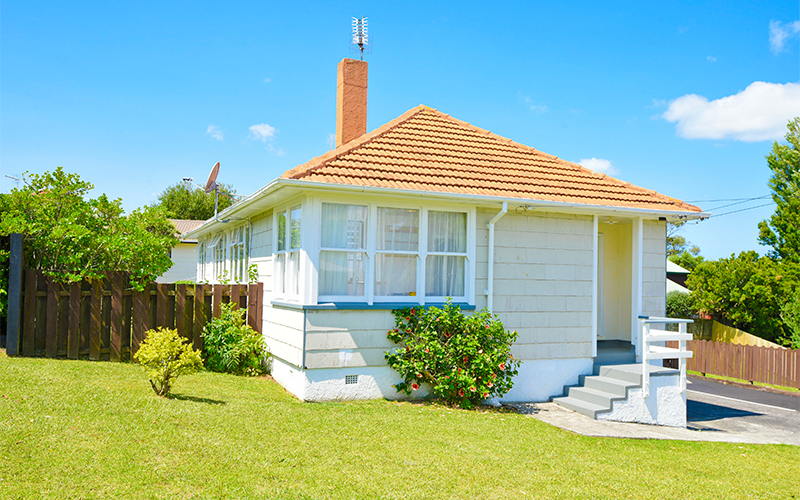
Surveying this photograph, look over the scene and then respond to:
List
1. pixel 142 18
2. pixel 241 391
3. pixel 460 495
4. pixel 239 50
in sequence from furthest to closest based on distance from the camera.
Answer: pixel 239 50 < pixel 142 18 < pixel 241 391 < pixel 460 495

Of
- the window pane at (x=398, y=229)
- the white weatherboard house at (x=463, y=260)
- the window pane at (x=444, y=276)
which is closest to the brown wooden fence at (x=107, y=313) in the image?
the white weatherboard house at (x=463, y=260)

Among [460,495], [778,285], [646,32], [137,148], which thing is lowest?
[460,495]

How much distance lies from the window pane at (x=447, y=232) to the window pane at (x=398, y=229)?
27 centimetres

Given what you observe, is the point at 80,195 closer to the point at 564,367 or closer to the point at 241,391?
the point at 241,391

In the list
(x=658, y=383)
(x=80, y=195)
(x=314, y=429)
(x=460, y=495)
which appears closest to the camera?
(x=460, y=495)

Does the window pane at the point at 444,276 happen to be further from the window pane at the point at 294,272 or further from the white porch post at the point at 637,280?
the white porch post at the point at 637,280

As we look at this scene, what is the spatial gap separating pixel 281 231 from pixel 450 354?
3612 mm

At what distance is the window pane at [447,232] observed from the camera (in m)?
9.17

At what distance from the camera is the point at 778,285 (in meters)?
22.6

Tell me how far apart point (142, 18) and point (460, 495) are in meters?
11.5

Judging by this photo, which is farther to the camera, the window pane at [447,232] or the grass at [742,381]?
the grass at [742,381]

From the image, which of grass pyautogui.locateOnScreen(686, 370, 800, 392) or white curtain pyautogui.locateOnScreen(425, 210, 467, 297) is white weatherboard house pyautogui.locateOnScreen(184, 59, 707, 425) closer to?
white curtain pyautogui.locateOnScreen(425, 210, 467, 297)

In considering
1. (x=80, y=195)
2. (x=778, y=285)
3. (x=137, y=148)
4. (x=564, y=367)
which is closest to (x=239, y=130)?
(x=137, y=148)

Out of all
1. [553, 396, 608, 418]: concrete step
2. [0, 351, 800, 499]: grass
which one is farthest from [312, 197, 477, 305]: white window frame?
[553, 396, 608, 418]: concrete step
